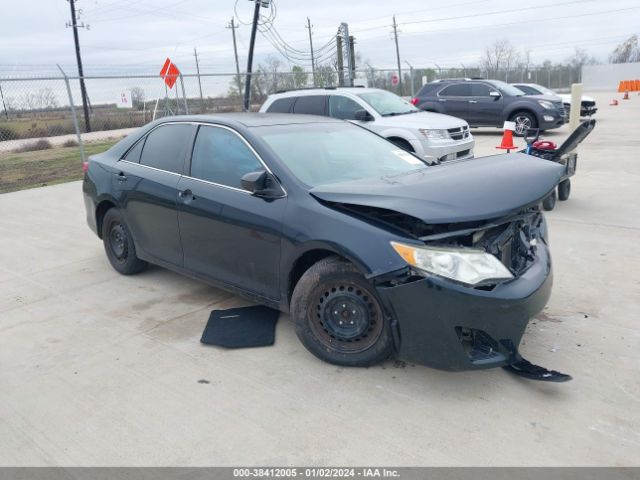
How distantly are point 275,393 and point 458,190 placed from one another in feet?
5.27

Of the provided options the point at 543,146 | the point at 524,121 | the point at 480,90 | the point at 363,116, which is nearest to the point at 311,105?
the point at 363,116

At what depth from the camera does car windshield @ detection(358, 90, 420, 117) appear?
10992 millimetres

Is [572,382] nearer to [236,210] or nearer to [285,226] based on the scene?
[285,226]

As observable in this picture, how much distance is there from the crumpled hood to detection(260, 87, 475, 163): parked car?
248 inches

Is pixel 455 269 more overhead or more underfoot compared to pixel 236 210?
more underfoot

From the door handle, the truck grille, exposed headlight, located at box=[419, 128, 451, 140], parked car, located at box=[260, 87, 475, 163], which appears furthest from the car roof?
the truck grille

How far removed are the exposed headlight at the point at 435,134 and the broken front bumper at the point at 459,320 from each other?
727 cm

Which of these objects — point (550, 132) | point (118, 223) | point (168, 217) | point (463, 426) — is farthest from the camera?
point (550, 132)

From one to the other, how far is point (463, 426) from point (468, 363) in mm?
330

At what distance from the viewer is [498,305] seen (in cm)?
294

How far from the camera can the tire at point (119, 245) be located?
5191 millimetres

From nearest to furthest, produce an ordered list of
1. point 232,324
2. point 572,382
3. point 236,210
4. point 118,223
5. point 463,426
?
1. point 463,426
2. point 572,382
3. point 236,210
4. point 232,324
5. point 118,223

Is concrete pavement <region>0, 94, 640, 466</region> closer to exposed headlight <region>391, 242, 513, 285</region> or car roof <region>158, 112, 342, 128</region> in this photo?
exposed headlight <region>391, 242, 513, 285</region>
